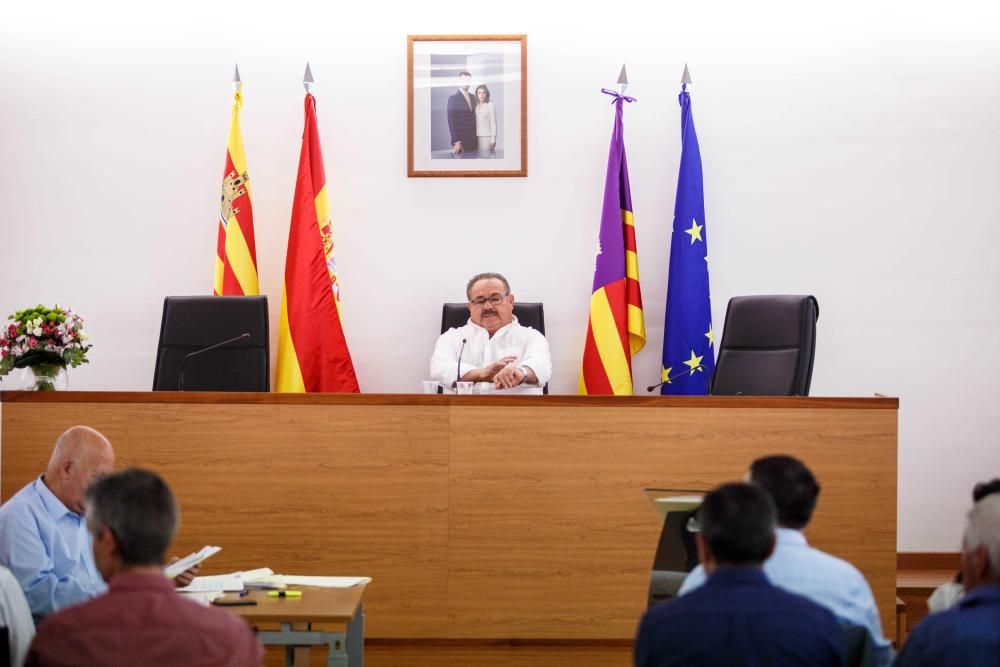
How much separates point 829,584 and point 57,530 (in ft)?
6.56

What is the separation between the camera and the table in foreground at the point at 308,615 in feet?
8.53

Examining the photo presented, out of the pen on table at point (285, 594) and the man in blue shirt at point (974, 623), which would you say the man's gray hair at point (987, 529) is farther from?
the pen on table at point (285, 594)

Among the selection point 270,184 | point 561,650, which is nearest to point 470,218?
point 270,184

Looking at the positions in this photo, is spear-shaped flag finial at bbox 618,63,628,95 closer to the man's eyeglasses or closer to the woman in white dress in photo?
the woman in white dress in photo

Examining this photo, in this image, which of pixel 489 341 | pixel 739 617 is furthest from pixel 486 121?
pixel 739 617

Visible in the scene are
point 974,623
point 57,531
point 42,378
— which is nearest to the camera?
point 974,623

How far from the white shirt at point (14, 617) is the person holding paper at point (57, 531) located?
0.52 metres

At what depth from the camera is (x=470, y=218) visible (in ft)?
18.8

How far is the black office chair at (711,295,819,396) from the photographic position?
4328 mm

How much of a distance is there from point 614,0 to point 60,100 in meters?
2.90

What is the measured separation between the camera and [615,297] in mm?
5492

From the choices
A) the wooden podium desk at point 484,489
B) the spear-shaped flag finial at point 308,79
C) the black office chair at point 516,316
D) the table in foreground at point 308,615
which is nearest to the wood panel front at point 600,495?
the wooden podium desk at point 484,489

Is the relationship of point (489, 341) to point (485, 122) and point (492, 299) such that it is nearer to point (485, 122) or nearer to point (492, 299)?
point (492, 299)

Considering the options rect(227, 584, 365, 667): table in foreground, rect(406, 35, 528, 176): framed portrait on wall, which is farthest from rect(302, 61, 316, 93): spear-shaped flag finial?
rect(227, 584, 365, 667): table in foreground
